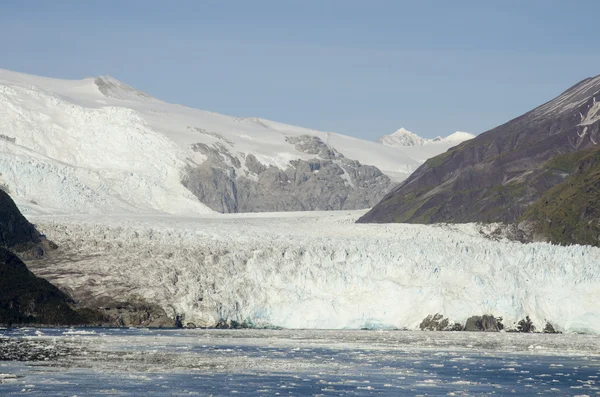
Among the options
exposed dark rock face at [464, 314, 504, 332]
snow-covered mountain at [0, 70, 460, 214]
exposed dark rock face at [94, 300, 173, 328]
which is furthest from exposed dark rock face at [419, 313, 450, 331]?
snow-covered mountain at [0, 70, 460, 214]

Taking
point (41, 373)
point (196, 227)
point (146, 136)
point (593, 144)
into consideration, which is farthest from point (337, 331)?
point (146, 136)

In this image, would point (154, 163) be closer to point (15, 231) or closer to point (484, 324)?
point (15, 231)

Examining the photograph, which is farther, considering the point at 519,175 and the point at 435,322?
the point at 519,175

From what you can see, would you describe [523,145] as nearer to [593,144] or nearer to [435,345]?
[593,144]

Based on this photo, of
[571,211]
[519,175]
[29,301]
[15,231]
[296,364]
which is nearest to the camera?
[296,364]

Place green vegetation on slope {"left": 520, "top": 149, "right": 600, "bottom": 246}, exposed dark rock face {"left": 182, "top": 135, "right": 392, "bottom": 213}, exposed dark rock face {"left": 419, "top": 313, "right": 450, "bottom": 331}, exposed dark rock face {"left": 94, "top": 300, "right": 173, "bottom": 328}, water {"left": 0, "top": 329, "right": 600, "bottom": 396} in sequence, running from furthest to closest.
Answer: exposed dark rock face {"left": 182, "top": 135, "right": 392, "bottom": 213} < green vegetation on slope {"left": 520, "top": 149, "right": 600, "bottom": 246} < exposed dark rock face {"left": 419, "top": 313, "right": 450, "bottom": 331} < exposed dark rock face {"left": 94, "top": 300, "right": 173, "bottom": 328} < water {"left": 0, "top": 329, "right": 600, "bottom": 396}

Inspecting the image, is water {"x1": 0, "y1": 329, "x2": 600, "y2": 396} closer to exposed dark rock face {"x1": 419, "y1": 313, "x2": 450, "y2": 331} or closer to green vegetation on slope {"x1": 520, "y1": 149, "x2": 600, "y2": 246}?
exposed dark rock face {"x1": 419, "y1": 313, "x2": 450, "y2": 331}

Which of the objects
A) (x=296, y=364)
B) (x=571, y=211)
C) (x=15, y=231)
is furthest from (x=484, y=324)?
(x=571, y=211)

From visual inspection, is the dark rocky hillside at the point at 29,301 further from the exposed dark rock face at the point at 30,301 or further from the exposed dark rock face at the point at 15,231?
the exposed dark rock face at the point at 15,231
